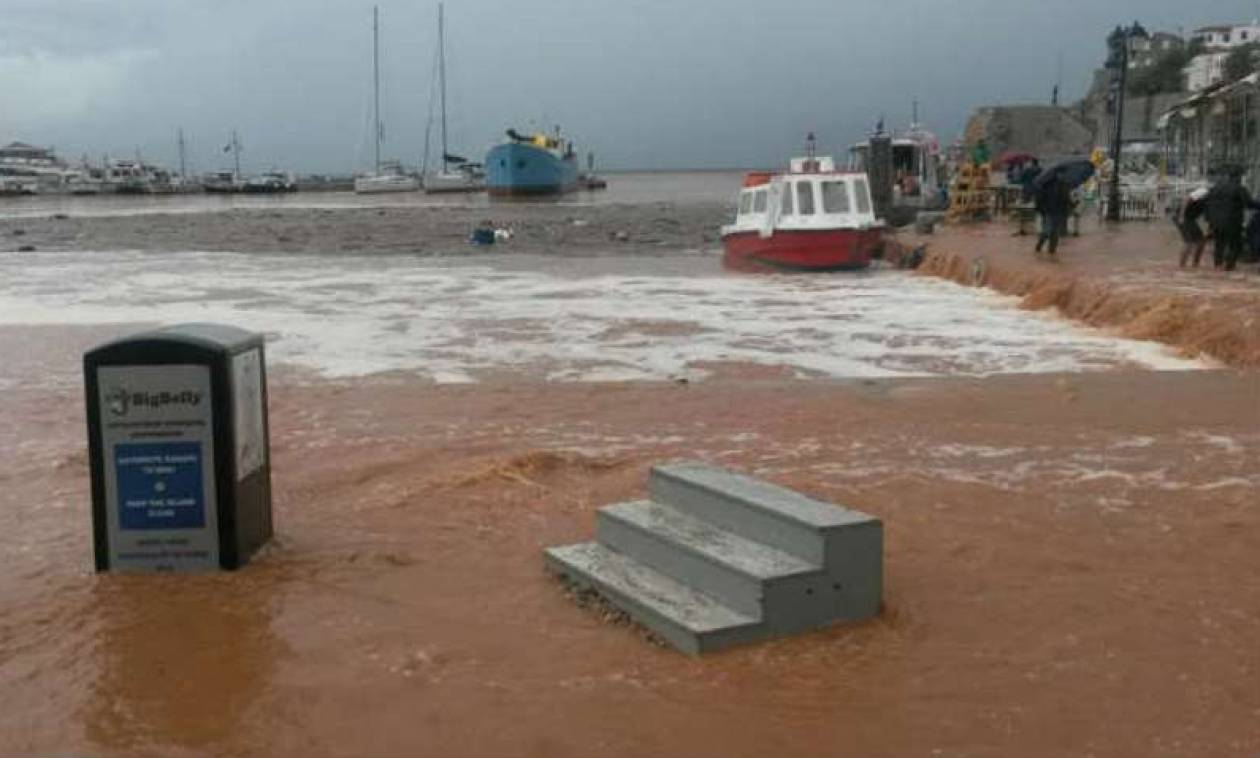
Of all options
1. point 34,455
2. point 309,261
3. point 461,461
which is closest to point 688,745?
point 461,461

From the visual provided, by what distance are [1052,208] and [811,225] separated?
225 inches

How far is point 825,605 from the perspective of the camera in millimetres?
5672

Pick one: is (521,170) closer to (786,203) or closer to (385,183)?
(385,183)

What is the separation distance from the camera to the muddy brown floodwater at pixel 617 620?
4.81 meters

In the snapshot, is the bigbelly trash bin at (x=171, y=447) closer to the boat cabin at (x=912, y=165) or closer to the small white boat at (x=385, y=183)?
the boat cabin at (x=912, y=165)

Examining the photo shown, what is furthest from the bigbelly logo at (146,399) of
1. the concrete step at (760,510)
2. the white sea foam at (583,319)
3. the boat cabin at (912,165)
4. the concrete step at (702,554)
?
the boat cabin at (912,165)

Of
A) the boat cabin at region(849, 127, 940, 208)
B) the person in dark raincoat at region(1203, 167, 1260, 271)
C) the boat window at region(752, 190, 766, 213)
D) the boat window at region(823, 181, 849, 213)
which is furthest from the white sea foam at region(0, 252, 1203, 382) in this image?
the boat cabin at region(849, 127, 940, 208)

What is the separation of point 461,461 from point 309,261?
95.5ft

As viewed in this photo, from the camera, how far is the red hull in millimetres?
29938

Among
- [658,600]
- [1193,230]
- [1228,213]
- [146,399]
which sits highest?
[1228,213]

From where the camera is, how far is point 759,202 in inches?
1271

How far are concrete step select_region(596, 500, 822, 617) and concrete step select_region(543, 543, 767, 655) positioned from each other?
4 centimetres

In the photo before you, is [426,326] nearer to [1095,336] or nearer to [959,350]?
[959,350]

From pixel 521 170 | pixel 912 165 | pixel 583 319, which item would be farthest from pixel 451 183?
pixel 583 319
